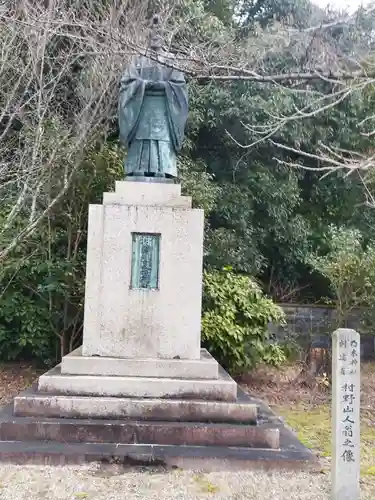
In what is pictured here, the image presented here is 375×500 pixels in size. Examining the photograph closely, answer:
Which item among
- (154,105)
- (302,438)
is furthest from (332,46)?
(302,438)

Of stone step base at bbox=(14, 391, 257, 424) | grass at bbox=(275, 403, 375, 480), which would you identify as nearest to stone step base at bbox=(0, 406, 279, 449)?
stone step base at bbox=(14, 391, 257, 424)

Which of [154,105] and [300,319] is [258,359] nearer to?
[300,319]

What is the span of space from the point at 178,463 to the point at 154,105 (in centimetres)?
350

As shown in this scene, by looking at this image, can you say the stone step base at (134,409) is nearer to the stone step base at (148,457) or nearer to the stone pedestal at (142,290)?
the stone step base at (148,457)

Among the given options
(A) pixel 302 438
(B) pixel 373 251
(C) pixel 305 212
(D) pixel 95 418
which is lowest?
(A) pixel 302 438

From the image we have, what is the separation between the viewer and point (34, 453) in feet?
12.6

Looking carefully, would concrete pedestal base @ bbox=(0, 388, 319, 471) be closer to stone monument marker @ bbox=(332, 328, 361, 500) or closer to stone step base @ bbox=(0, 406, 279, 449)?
stone step base @ bbox=(0, 406, 279, 449)

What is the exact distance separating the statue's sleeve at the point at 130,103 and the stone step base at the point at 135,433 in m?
2.90

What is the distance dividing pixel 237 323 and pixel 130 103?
158 inches

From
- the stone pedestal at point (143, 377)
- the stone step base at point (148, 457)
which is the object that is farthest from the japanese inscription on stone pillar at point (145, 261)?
the stone step base at point (148, 457)

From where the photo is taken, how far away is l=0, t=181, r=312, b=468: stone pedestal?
13.4 ft

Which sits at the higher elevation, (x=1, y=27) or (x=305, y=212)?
(x=1, y=27)

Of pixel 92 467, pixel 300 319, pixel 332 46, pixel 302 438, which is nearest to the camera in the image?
pixel 92 467

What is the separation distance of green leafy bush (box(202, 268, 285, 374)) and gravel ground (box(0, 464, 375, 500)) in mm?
3872
